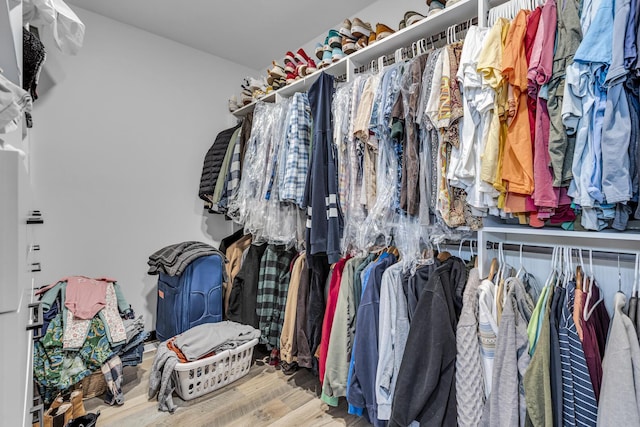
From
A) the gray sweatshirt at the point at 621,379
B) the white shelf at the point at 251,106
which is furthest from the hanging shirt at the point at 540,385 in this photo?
the white shelf at the point at 251,106

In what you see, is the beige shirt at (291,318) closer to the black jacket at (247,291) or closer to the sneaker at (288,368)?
the sneaker at (288,368)

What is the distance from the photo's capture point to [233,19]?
7.54ft

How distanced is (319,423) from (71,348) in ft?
4.45

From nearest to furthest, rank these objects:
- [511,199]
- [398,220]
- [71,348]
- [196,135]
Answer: [511,199] → [398,220] → [71,348] → [196,135]

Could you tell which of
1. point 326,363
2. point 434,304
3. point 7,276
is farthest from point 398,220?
point 7,276

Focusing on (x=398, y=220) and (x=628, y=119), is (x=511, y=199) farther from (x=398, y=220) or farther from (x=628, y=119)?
(x=398, y=220)

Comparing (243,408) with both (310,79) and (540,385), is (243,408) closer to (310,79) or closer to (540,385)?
(540,385)

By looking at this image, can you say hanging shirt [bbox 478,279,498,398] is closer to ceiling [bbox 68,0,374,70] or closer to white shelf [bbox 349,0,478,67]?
white shelf [bbox 349,0,478,67]

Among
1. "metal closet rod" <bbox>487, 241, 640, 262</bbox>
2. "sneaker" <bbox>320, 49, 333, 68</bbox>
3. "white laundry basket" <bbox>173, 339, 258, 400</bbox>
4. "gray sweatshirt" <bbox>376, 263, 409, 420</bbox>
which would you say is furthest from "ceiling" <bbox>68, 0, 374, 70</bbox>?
"white laundry basket" <bbox>173, 339, 258, 400</bbox>

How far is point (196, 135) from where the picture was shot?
2811 millimetres

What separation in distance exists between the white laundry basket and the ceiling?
231 cm

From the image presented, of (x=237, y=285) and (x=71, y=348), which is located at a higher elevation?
(x=237, y=285)

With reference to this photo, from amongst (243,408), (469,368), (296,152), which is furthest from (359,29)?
(243,408)

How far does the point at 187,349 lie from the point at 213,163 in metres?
1.54
